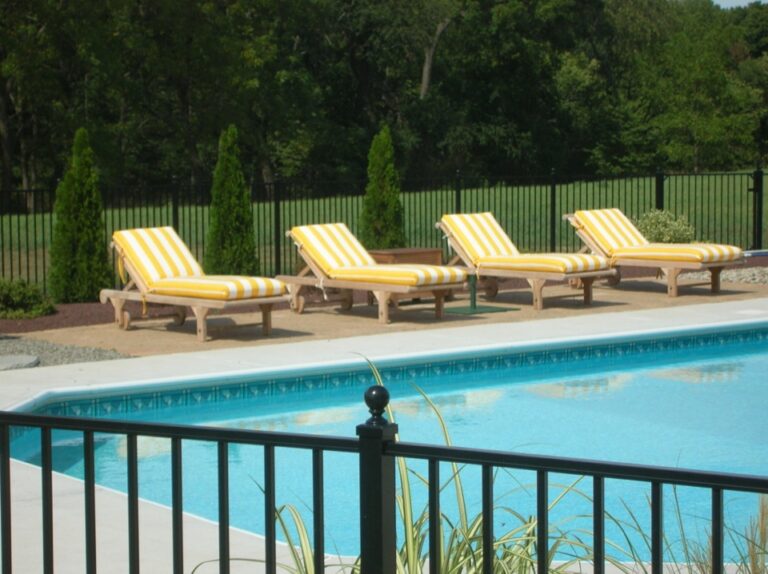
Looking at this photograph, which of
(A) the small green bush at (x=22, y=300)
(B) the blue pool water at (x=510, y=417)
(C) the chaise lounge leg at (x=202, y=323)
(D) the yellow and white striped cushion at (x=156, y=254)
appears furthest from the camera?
(A) the small green bush at (x=22, y=300)

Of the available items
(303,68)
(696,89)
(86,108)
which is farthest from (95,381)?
(696,89)

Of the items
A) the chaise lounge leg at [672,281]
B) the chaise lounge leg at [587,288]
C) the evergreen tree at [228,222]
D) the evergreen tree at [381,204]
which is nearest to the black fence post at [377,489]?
the chaise lounge leg at [587,288]

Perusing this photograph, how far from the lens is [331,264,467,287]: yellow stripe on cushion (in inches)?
524

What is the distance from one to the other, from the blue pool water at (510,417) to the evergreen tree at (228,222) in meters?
5.60

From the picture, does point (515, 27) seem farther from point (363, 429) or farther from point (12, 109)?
point (363, 429)

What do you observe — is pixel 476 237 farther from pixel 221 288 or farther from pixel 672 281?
pixel 221 288

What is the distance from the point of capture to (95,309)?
15.2 m

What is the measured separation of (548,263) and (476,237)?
1398mm

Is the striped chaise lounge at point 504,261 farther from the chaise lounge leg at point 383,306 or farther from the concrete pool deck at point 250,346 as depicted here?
the chaise lounge leg at point 383,306

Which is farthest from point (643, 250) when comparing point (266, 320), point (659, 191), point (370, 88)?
point (370, 88)

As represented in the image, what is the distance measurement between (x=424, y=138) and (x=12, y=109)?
14.9m

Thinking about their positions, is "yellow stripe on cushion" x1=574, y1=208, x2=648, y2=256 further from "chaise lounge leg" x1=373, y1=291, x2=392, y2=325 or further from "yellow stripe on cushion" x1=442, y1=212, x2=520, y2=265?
"chaise lounge leg" x1=373, y1=291, x2=392, y2=325

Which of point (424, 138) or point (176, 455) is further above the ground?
point (424, 138)

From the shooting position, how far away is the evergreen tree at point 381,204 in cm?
1794
